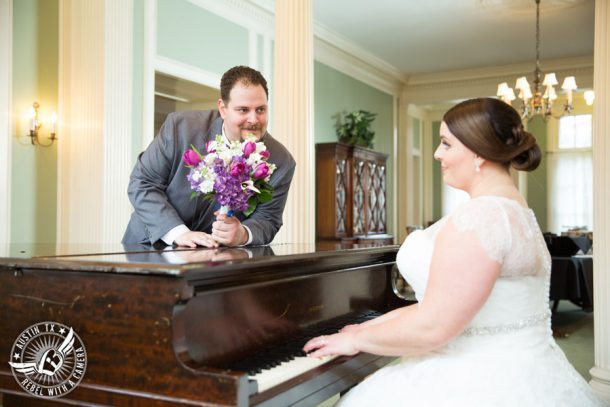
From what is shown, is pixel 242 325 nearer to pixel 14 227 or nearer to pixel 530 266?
pixel 530 266

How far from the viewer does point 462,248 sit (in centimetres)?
150

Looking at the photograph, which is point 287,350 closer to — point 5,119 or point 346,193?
point 5,119

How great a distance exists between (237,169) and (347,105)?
7640mm

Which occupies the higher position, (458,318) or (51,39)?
(51,39)

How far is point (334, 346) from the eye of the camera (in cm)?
172

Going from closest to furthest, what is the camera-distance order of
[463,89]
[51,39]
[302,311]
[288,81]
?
1. [302,311]
2. [288,81]
3. [51,39]
4. [463,89]

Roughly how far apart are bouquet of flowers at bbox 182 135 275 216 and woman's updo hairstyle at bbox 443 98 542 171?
608 mm

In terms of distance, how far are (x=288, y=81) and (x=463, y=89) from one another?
23.5 feet

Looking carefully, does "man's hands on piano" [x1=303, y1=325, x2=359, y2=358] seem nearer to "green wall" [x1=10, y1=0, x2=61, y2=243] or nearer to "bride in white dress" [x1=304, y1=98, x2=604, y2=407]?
"bride in white dress" [x1=304, y1=98, x2=604, y2=407]

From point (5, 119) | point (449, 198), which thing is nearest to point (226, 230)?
point (5, 119)

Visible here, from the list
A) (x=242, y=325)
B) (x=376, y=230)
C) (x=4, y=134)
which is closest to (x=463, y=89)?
(x=376, y=230)

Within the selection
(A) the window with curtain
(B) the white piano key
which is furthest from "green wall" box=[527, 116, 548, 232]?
(B) the white piano key

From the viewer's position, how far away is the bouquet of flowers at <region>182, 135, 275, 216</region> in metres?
1.85

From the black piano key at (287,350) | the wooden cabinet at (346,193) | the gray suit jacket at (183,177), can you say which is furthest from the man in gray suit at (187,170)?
the wooden cabinet at (346,193)
